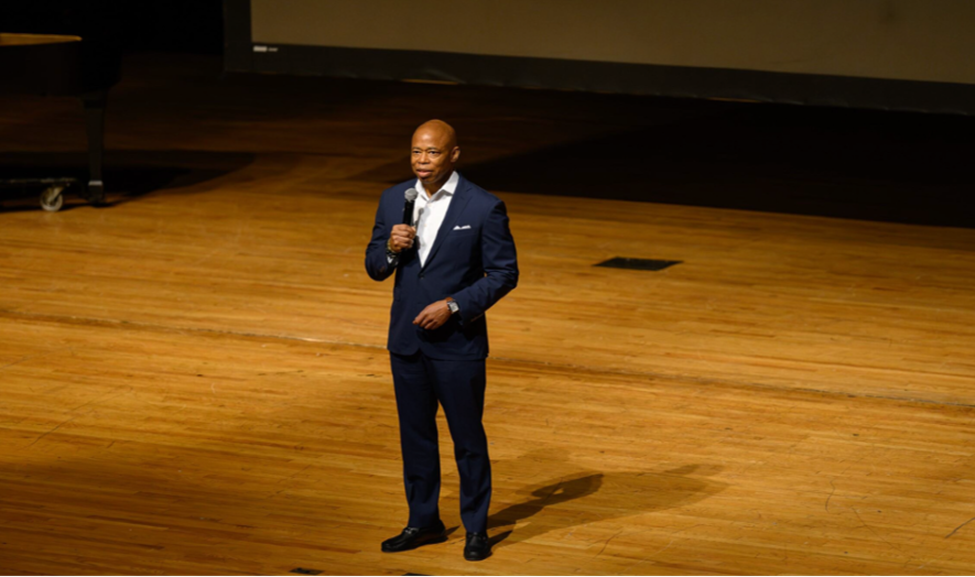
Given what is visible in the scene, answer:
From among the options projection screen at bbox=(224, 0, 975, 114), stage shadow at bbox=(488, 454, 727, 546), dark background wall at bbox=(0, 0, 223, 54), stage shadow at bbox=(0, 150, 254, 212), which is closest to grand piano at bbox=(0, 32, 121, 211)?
stage shadow at bbox=(0, 150, 254, 212)

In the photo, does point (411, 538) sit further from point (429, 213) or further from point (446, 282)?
point (429, 213)

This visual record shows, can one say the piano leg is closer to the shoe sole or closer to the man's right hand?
the shoe sole

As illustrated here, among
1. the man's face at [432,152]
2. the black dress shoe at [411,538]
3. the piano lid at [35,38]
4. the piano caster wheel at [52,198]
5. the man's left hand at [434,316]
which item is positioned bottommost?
the piano caster wheel at [52,198]

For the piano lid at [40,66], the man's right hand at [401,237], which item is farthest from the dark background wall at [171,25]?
the man's right hand at [401,237]

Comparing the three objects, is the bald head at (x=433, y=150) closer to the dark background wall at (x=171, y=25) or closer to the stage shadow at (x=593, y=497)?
the stage shadow at (x=593, y=497)

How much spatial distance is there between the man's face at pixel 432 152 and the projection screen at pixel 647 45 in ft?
20.0

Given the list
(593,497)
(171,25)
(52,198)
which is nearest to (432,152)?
(593,497)

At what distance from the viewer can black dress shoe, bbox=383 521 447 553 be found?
3664mm

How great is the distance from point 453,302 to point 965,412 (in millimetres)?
2384

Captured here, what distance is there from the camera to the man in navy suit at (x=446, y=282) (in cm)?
341

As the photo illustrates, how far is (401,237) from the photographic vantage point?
10.8 ft

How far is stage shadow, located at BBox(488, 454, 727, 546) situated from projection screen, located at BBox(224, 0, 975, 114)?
5.25 metres

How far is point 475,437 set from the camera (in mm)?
3531

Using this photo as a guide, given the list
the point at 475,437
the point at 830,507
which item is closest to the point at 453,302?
the point at 475,437
